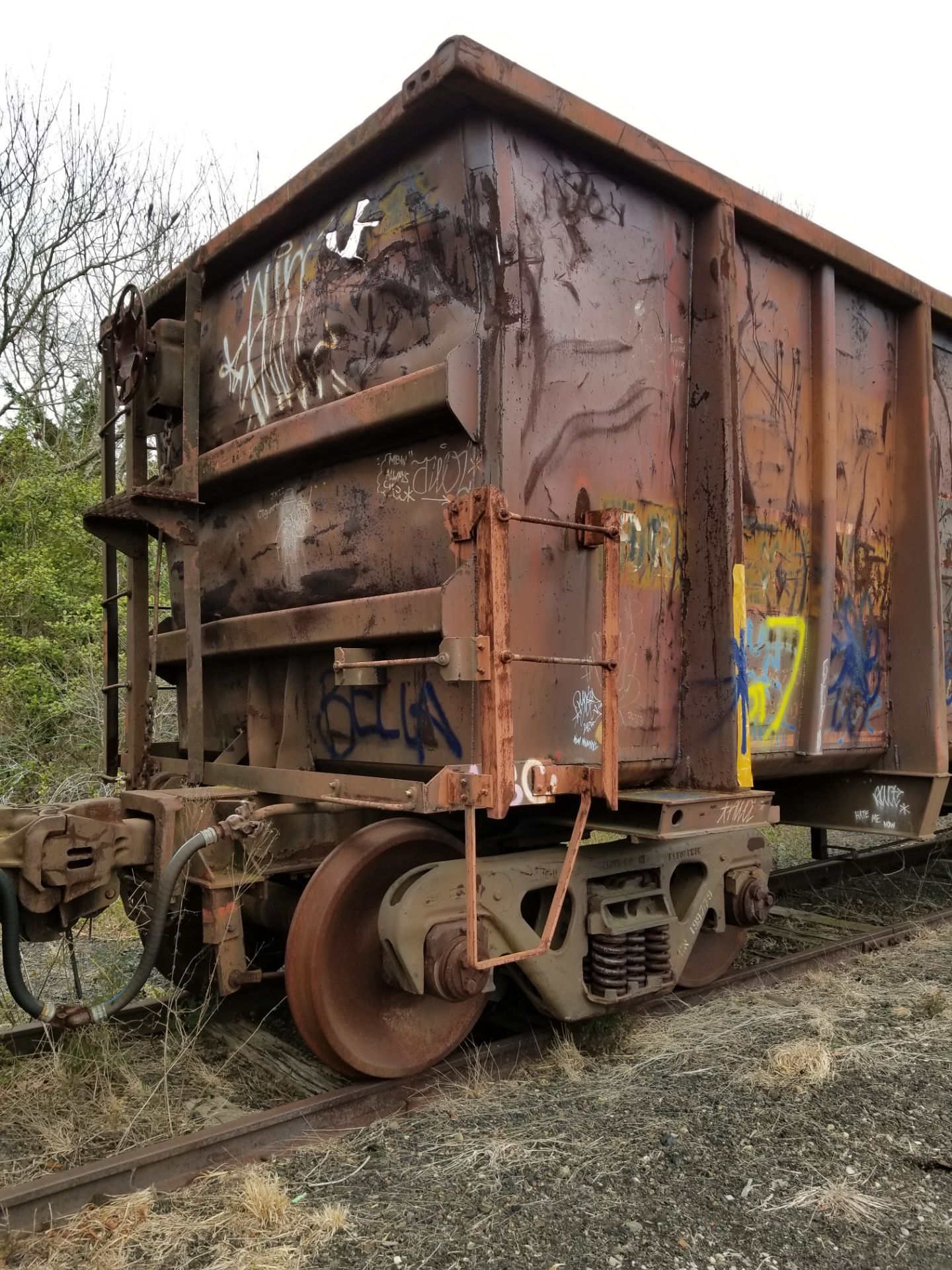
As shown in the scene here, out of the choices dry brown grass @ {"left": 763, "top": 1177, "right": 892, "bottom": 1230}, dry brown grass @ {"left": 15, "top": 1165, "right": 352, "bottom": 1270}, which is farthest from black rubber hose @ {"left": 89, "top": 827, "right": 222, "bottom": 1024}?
dry brown grass @ {"left": 763, "top": 1177, "right": 892, "bottom": 1230}

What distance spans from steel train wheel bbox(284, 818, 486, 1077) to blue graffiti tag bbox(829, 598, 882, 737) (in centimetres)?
239

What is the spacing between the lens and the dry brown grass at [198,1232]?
98.7 inches

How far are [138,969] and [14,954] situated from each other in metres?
0.40

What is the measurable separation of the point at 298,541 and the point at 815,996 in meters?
3.30

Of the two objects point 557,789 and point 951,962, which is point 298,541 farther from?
point 951,962

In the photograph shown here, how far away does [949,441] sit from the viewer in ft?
19.5

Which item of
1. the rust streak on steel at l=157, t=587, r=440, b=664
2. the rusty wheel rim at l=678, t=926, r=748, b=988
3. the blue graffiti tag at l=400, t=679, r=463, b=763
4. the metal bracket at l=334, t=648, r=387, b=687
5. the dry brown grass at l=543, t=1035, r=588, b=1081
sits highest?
the rust streak on steel at l=157, t=587, r=440, b=664

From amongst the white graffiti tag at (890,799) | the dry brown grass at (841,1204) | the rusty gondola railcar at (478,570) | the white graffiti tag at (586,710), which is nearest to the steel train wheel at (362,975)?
the rusty gondola railcar at (478,570)

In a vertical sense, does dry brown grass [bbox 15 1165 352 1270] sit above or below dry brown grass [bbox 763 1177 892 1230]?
above

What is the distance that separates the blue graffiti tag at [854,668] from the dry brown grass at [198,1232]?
3.50 metres

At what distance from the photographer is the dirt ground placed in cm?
255

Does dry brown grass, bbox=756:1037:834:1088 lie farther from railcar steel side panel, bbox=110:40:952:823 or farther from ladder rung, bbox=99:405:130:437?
ladder rung, bbox=99:405:130:437

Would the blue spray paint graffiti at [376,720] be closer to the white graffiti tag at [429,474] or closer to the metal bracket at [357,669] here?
the metal bracket at [357,669]

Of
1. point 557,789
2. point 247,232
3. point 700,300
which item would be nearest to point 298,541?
point 247,232
